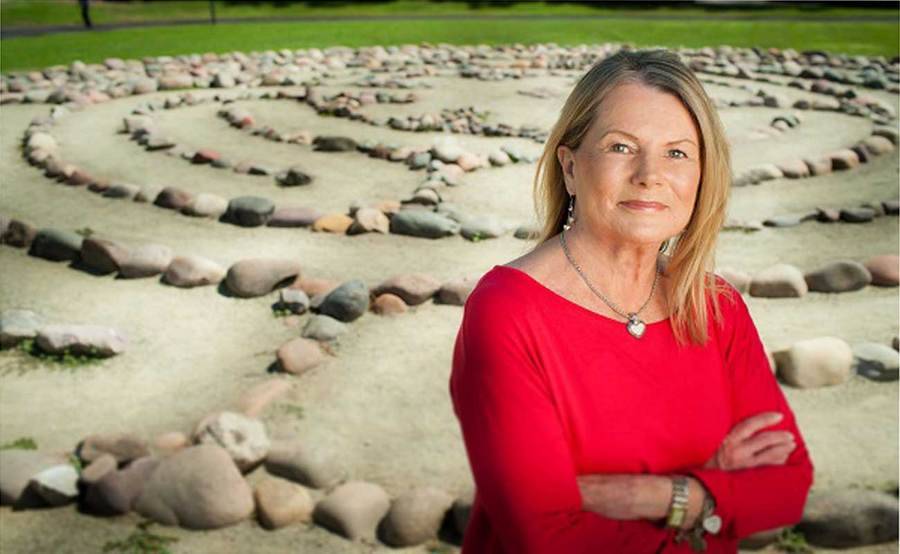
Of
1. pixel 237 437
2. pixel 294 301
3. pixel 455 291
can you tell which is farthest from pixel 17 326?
pixel 455 291

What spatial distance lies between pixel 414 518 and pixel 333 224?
4.52 meters

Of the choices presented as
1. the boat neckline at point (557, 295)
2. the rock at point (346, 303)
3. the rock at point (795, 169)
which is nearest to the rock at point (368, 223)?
the rock at point (346, 303)

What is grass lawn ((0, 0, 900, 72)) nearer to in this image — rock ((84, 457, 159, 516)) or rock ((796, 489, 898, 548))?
rock ((84, 457, 159, 516))

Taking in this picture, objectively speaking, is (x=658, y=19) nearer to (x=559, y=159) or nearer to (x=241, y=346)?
(x=241, y=346)

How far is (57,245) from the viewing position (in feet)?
25.7

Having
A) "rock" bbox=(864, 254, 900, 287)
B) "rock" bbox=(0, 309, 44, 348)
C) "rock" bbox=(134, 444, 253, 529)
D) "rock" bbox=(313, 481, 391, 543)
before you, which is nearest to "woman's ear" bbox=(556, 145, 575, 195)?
"rock" bbox=(313, 481, 391, 543)

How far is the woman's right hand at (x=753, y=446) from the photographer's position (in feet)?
8.61

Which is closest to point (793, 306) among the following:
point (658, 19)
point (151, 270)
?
point (151, 270)

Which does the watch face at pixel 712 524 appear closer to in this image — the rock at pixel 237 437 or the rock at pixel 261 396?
the rock at pixel 237 437

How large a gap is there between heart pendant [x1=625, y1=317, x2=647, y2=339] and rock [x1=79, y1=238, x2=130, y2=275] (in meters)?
5.82

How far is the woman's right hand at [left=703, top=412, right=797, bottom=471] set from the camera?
8.61 feet

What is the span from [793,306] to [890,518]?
9.04 feet

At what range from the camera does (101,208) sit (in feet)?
30.5

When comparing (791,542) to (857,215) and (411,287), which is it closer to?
(411,287)
